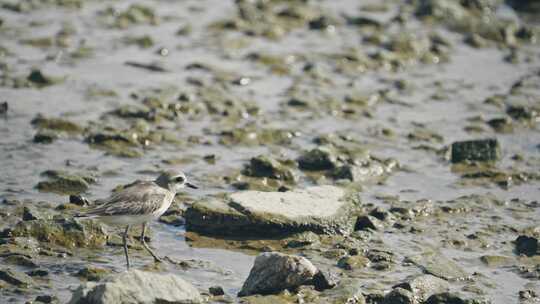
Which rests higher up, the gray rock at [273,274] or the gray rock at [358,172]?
the gray rock at [358,172]

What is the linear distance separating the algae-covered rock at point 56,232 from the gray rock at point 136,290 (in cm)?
206

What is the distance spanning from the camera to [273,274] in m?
→ 10.1

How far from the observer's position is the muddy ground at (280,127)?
1133 centimetres

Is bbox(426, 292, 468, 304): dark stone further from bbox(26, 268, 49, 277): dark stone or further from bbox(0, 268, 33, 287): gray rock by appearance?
bbox(0, 268, 33, 287): gray rock

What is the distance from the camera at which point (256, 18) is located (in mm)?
23188

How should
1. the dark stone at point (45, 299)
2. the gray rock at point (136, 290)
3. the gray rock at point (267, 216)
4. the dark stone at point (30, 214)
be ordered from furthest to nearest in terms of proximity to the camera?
the gray rock at point (267, 216) < the dark stone at point (30, 214) < the dark stone at point (45, 299) < the gray rock at point (136, 290)

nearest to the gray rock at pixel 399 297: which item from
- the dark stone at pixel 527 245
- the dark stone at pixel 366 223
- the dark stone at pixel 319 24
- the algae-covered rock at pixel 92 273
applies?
the dark stone at pixel 366 223

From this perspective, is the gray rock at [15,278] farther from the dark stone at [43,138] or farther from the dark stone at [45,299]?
the dark stone at [43,138]

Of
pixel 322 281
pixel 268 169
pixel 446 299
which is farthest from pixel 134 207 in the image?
pixel 268 169

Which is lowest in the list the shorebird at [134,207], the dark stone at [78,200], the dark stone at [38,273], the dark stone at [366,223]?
the dark stone at [38,273]

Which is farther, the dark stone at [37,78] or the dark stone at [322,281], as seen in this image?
the dark stone at [37,78]

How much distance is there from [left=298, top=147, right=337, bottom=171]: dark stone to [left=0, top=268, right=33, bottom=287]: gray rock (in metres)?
5.84

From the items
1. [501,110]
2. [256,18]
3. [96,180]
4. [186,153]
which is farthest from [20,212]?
[256,18]

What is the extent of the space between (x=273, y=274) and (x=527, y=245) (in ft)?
12.4
